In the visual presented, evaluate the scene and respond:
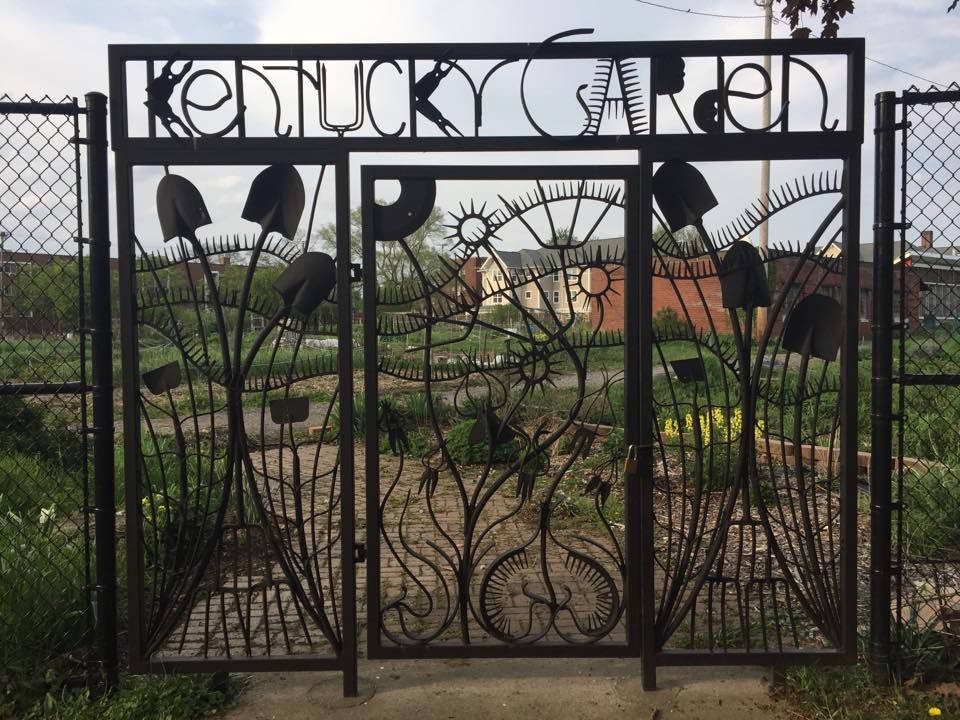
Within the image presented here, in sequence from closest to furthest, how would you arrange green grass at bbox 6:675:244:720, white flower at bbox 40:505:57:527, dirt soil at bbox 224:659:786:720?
green grass at bbox 6:675:244:720
dirt soil at bbox 224:659:786:720
white flower at bbox 40:505:57:527

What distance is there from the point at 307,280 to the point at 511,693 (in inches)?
82.0

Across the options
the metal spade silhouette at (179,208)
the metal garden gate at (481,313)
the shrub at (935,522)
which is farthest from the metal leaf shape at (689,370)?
the metal spade silhouette at (179,208)

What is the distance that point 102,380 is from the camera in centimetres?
316

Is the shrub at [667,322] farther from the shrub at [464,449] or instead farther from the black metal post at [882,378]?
the shrub at [464,449]

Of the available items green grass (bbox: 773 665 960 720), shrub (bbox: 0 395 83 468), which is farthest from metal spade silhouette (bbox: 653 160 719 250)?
shrub (bbox: 0 395 83 468)

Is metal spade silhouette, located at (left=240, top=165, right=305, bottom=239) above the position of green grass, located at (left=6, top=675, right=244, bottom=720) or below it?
above

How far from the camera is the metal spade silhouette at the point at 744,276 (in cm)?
324

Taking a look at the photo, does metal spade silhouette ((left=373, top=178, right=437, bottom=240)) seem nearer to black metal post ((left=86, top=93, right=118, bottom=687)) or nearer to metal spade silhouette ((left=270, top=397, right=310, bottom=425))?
metal spade silhouette ((left=270, top=397, right=310, bottom=425))

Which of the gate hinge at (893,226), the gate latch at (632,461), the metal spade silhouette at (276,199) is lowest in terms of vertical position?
the gate latch at (632,461)

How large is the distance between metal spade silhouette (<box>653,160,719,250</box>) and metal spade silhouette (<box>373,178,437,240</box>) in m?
1.03

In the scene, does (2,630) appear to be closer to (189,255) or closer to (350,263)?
(189,255)

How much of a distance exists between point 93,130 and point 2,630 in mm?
2283

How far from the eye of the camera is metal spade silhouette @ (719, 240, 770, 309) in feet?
10.6

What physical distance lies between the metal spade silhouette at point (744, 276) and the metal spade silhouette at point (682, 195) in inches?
5.1
